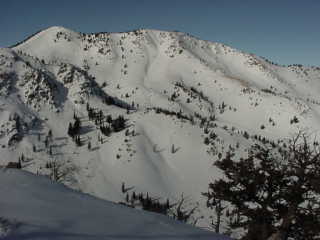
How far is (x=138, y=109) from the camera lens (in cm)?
7488

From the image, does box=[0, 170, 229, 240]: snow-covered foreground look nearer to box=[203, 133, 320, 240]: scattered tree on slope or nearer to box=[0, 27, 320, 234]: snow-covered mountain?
box=[203, 133, 320, 240]: scattered tree on slope

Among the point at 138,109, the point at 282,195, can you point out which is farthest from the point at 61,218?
the point at 138,109

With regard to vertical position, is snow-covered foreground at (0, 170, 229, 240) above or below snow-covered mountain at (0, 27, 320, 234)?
below

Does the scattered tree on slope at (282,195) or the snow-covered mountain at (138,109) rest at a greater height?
the snow-covered mountain at (138,109)

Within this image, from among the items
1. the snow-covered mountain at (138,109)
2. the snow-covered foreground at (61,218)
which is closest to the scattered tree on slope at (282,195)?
the snow-covered foreground at (61,218)

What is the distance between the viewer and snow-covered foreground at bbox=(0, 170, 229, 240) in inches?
223

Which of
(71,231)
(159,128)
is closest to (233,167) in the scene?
(71,231)

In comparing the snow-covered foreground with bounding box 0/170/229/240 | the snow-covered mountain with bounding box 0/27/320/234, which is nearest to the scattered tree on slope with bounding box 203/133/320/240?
the snow-covered foreground with bounding box 0/170/229/240

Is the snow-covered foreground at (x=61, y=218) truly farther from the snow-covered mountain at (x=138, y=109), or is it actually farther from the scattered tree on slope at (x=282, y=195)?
the snow-covered mountain at (x=138, y=109)

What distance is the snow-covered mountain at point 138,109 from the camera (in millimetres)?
46688

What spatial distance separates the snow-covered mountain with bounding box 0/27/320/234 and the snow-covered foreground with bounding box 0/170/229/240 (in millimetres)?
32174

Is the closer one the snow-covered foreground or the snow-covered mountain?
the snow-covered foreground

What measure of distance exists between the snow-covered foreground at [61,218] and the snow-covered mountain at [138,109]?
32.2 m

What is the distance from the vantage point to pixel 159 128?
2265 inches
